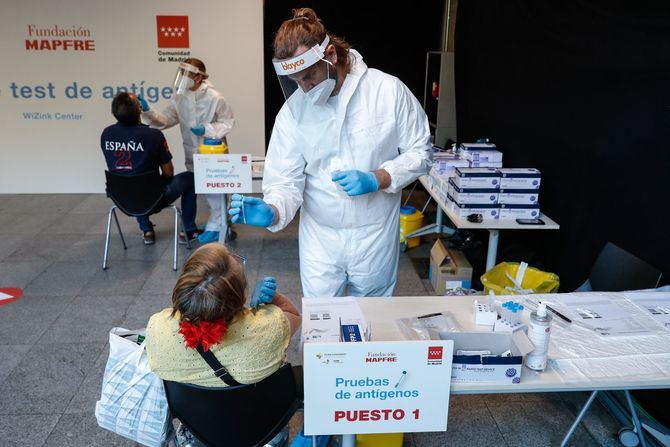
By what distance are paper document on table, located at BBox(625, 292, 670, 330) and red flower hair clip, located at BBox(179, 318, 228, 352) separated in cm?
138

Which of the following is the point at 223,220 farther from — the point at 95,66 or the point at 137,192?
the point at 95,66

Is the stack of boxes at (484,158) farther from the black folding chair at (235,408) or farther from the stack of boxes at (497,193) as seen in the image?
the black folding chair at (235,408)

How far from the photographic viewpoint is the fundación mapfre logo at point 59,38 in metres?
5.15

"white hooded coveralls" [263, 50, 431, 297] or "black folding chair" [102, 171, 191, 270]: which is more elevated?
"white hooded coveralls" [263, 50, 431, 297]

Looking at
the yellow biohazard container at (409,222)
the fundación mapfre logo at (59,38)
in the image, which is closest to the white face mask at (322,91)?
the yellow biohazard container at (409,222)

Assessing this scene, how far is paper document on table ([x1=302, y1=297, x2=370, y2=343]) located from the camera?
1604mm

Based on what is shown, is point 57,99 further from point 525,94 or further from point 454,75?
point 525,94

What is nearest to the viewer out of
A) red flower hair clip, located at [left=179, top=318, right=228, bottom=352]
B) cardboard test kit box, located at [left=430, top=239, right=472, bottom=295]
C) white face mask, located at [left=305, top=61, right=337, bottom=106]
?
red flower hair clip, located at [left=179, top=318, right=228, bottom=352]

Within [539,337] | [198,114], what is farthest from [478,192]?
[198,114]

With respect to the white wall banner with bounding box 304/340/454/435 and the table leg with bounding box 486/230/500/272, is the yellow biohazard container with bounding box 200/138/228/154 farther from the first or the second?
the white wall banner with bounding box 304/340/454/435

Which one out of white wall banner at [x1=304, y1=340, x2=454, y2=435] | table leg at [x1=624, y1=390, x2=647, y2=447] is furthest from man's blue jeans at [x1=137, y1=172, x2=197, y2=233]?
table leg at [x1=624, y1=390, x2=647, y2=447]

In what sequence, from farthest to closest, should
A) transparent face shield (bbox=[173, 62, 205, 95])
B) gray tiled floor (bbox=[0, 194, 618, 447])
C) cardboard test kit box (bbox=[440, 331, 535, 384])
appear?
transparent face shield (bbox=[173, 62, 205, 95]) → gray tiled floor (bbox=[0, 194, 618, 447]) → cardboard test kit box (bbox=[440, 331, 535, 384])

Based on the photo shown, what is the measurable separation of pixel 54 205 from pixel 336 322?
4.40 meters

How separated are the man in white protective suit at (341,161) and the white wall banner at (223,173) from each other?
151cm
